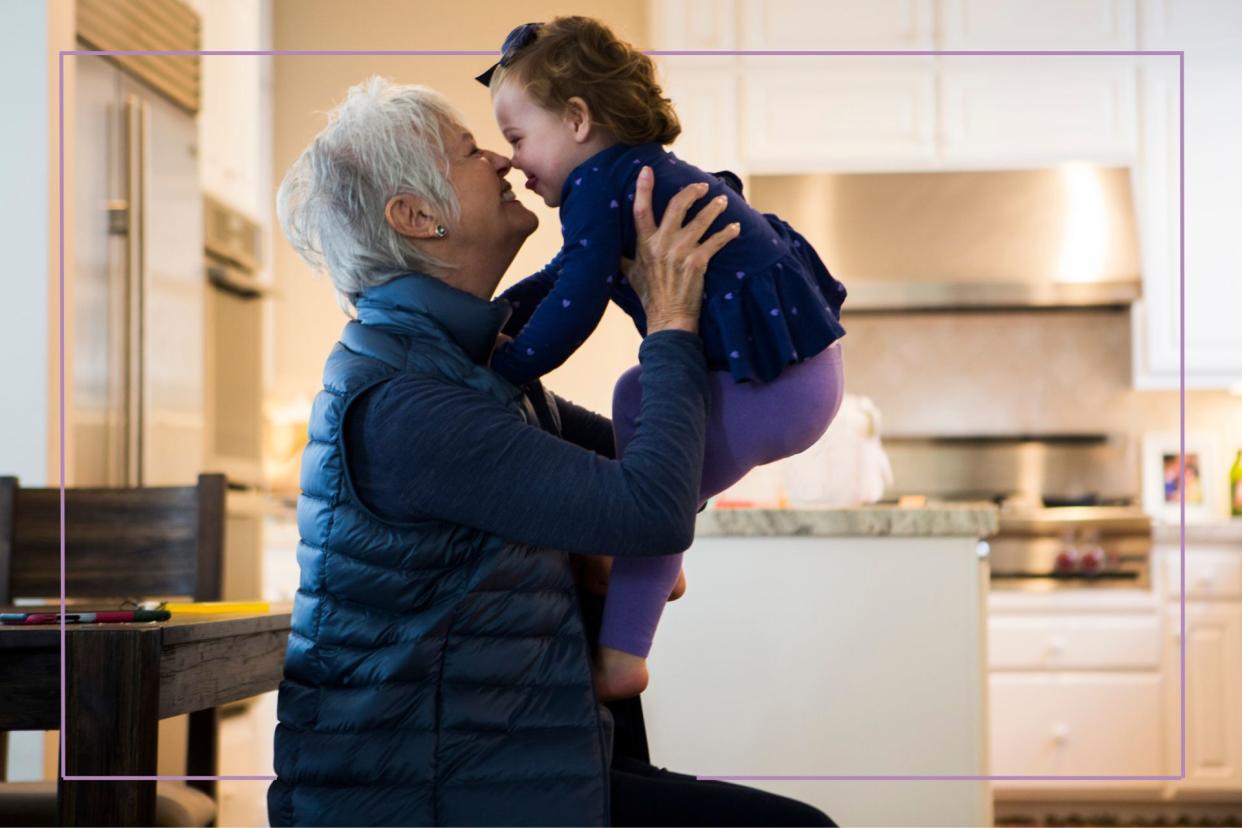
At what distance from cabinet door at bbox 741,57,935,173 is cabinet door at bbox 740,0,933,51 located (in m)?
0.06

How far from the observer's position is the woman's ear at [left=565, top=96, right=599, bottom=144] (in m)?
1.23

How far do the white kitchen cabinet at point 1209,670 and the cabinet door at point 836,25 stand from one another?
1.73 metres

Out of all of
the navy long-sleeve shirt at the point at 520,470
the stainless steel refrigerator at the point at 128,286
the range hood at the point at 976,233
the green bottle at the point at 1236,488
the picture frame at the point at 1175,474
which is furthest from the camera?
the picture frame at the point at 1175,474

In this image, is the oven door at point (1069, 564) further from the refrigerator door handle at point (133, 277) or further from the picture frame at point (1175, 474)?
the refrigerator door handle at point (133, 277)

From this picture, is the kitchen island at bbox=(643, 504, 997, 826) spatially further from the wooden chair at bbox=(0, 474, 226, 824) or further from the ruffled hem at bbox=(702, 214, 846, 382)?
the ruffled hem at bbox=(702, 214, 846, 382)

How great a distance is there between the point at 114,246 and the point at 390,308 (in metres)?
2.07

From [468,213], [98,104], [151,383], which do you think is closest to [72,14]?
[98,104]

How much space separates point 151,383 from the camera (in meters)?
3.12

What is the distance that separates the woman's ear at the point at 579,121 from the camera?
1.23 metres

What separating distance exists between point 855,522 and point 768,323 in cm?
95

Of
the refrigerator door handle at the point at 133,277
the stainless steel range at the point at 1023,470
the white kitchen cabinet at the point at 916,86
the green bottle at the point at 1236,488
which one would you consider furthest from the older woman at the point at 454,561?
the green bottle at the point at 1236,488

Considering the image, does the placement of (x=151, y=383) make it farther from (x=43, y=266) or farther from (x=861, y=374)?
(x=861, y=374)

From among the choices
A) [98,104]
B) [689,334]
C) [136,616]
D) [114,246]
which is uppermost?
[98,104]

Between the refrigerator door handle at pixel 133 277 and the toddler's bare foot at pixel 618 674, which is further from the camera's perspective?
the refrigerator door handle at pixel 133 277
